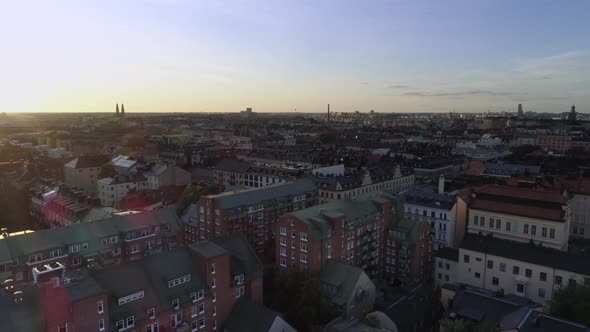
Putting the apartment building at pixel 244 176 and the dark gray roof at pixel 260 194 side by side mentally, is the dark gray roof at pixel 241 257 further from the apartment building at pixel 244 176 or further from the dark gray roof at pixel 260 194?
the apartment building at pixel 244 176

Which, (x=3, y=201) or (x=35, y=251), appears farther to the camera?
(x=3, y=201)

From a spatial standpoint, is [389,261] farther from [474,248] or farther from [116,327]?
[116,327]

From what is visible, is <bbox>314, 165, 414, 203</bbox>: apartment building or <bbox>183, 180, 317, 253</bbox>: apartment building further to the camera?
<bbox>314, 165, 414, 203</bbox>: apartment building

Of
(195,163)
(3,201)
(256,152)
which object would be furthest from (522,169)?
(3,201)

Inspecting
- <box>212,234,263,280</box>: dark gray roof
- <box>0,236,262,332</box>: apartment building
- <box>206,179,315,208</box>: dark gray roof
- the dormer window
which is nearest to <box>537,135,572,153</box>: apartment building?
<box>206,179,315,208</box>: dark gray roof

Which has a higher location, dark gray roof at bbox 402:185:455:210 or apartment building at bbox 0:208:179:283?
dark gray roof at bbox 402:185:455:210

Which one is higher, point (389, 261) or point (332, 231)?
point (332, 231)

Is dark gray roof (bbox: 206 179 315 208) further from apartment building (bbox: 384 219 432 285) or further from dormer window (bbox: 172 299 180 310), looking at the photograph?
dormer window (bbox: 172 299 180 310)
